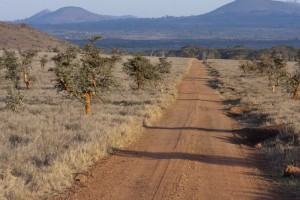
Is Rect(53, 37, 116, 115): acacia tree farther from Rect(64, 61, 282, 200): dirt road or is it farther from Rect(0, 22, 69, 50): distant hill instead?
Rect(0, 22, 69, 50): distant hill

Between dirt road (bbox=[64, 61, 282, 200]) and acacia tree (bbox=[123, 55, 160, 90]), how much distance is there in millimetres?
15031

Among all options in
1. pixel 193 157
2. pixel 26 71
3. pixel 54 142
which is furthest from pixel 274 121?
pixel 26 71

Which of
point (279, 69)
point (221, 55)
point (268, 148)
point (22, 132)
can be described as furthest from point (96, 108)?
point (221, 55)

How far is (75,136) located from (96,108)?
27.5 feet

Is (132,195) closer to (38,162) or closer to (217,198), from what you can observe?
(217,198)

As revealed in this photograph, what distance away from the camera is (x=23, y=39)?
445 feet

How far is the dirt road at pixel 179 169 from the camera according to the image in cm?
979

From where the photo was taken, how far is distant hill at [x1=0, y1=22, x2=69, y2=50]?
415 feet

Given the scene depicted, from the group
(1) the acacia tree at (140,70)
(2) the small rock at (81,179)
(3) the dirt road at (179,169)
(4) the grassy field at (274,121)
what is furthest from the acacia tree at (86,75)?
(1) the acacia tree at (140,70)

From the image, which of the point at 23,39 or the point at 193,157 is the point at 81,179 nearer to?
the point at 193,157

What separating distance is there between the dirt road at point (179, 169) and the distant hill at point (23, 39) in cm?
11013

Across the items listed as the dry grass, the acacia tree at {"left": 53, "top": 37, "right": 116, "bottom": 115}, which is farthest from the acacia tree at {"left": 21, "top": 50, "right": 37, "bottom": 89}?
the acacia tree at {"left": 53, "top": 37, "right": 116, "bottom": 115}

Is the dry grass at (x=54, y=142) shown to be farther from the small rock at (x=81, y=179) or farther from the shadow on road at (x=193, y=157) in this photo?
the shadow on road at (x=193, y=157)

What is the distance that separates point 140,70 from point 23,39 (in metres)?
108
